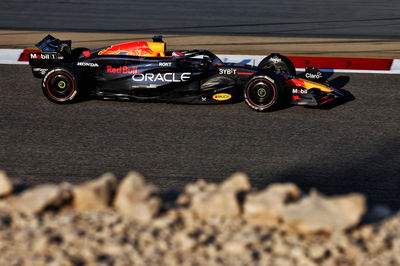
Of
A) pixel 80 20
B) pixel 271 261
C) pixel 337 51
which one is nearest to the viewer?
pixel 271 261

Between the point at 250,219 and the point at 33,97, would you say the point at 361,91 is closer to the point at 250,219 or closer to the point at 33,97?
the point at 33,97

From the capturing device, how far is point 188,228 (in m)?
5.86

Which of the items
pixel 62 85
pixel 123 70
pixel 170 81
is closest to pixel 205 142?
pixel 170 81

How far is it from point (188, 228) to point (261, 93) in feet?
20.8

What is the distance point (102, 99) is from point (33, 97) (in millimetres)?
1374

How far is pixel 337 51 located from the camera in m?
16.8

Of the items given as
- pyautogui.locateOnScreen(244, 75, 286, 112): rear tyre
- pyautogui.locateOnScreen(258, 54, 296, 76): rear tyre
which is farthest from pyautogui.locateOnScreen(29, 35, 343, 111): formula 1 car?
pyautogui.locateOnScreen(258, 54, 296, 76): rear tyre

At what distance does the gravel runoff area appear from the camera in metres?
16.7

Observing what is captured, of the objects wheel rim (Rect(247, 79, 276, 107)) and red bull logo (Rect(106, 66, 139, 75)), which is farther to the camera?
red bull logo (Rect(106, 66, 139, 75))

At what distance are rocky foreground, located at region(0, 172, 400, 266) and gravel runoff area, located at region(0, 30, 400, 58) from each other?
10694 millimetres

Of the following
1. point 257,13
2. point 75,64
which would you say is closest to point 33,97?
point 75,64

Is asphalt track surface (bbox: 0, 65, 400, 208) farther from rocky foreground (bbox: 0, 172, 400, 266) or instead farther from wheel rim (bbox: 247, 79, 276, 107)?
rocky foreground (bbox: 0, 172, 400, 266)

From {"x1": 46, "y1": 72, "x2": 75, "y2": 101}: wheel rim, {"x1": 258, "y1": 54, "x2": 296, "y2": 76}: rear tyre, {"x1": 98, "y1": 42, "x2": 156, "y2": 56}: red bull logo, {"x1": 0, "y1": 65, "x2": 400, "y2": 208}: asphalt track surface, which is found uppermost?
{"x1": 98, "y1": 42, "x2": 156, "y2": 56}: red bull logo

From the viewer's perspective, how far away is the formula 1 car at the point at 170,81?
1204 centimetres
